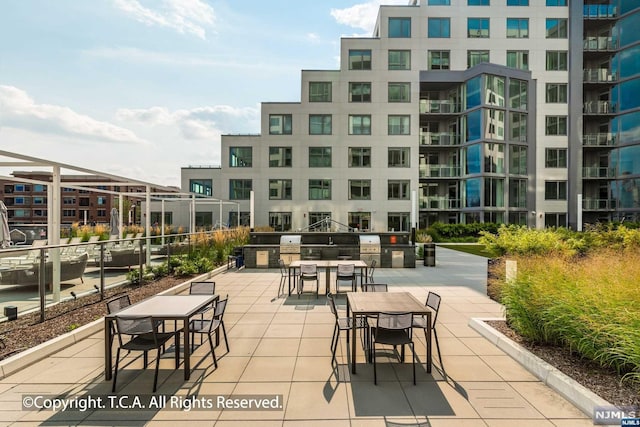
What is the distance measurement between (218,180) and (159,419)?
1287 inches

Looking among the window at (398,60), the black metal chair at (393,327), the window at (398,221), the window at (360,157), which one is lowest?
the black metal chair at (393,327)

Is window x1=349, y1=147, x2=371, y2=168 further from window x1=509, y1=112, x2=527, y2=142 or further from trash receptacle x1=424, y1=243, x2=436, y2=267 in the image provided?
trash receptacle x1=424, y1=243, x2=436, y2=267

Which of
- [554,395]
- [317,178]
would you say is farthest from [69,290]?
[317,178]

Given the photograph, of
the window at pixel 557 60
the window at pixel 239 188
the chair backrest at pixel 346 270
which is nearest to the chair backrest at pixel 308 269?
the chair backrest at pixel 346 270

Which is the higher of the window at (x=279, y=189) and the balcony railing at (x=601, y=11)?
the balcony railing at (x=601, y=11)

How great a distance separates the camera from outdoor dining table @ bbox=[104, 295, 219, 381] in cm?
416

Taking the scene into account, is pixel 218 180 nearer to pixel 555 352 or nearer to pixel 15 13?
pixel 15 13

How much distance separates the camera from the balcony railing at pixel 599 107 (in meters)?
32.7

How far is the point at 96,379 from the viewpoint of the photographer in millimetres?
4398

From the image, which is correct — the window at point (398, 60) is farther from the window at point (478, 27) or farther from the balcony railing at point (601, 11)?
the balcony railing at point (601, 11)

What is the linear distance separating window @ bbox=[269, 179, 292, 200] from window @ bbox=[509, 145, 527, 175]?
21.0 m

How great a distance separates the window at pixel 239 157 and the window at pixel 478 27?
25016 mm

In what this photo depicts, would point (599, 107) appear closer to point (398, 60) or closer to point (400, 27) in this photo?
point (398, 60)

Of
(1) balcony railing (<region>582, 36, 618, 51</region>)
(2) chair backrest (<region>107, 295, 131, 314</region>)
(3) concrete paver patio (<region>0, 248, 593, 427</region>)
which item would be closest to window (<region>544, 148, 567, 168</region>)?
(1) balcony railing (<region>582, 36, 618, 51</region>)
